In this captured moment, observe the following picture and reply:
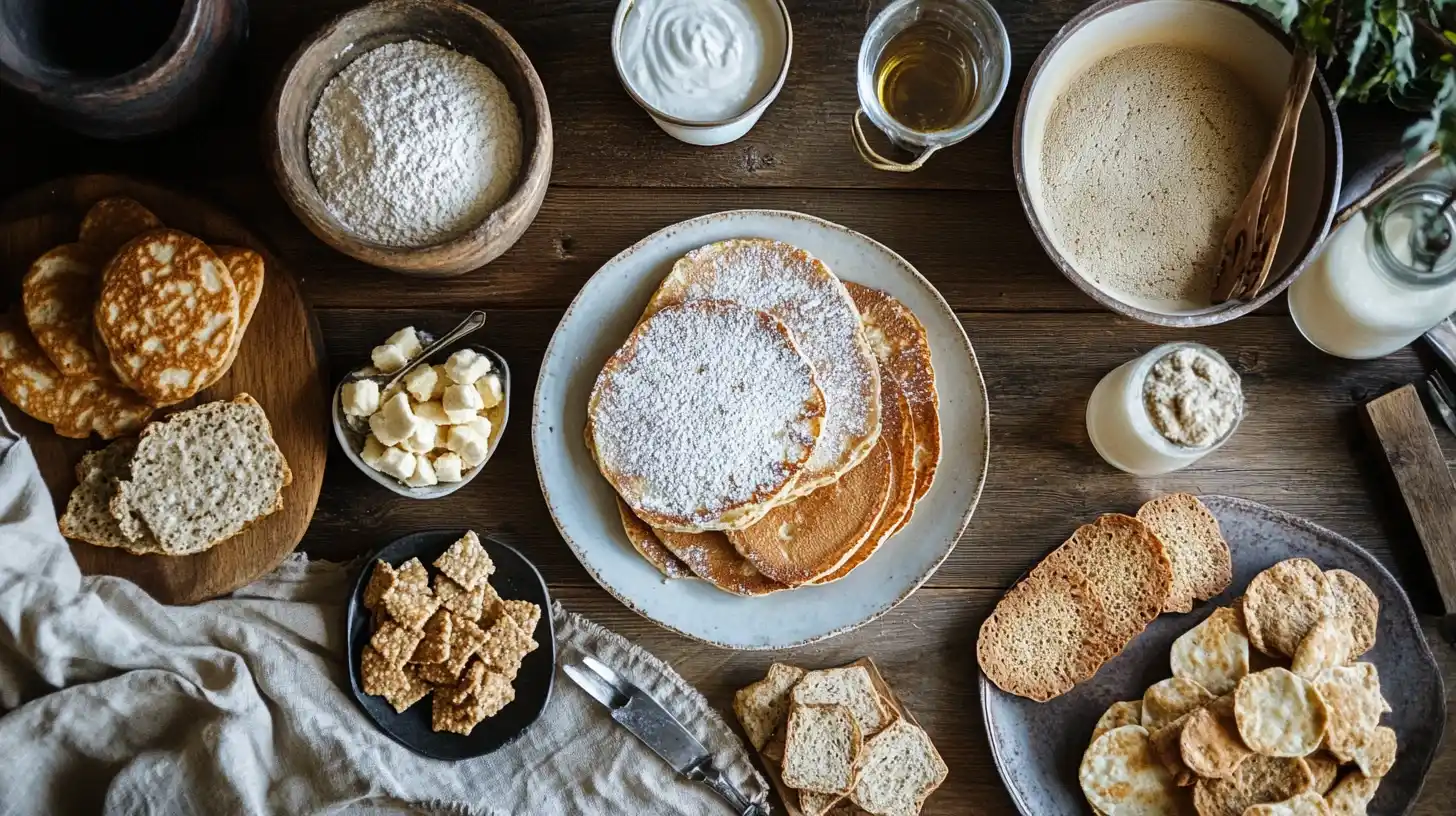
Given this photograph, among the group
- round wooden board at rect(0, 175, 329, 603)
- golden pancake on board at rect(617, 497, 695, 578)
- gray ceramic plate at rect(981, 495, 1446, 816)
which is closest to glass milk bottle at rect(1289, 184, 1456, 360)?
gray ceramic plate at rect(981, 495, 1446, 816)

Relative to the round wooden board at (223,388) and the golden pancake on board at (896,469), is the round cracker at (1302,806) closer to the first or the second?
the golden pancake on board at (896,469)

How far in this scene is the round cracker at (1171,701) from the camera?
5.98 ft

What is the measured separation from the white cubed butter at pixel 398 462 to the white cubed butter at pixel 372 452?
0.03 ft

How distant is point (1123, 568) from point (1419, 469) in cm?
54

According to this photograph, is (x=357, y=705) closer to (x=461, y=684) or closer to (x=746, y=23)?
(x=461, y=684)

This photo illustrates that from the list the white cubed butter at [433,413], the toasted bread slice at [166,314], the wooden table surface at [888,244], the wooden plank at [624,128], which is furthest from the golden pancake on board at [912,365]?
the toasted bread slice at [166,314]

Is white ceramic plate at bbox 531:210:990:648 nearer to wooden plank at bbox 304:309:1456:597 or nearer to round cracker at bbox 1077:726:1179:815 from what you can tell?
wooden plank at bbox 304:309:1456:597

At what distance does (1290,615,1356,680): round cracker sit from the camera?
1.80m

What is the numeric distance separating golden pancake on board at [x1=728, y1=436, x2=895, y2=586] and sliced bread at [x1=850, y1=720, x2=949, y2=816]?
318mm

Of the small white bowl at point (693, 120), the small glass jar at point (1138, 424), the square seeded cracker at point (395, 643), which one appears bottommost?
the square seeded cracker at point (395, 643)

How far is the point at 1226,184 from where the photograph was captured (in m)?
1.80

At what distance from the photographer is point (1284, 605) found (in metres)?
1.83

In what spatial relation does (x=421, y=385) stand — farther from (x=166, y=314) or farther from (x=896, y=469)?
(x=896, y=469)

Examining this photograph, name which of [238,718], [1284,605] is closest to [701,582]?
[238,718]
